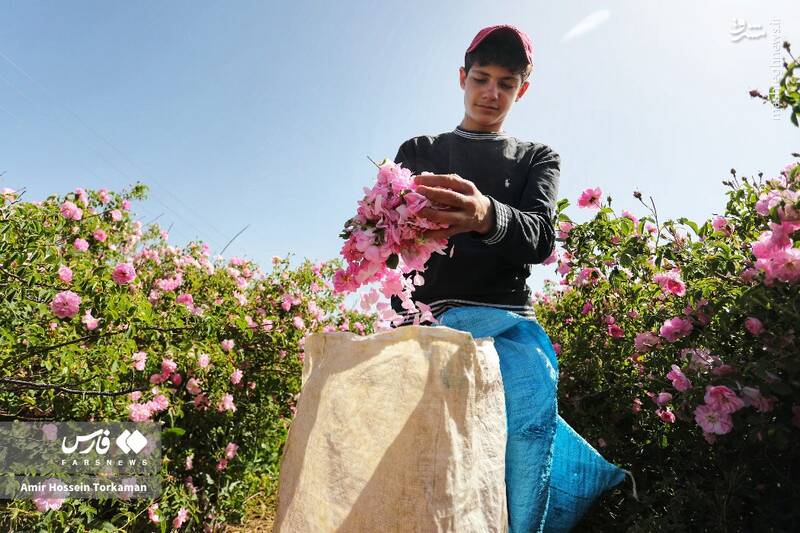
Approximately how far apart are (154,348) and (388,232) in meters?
2.32

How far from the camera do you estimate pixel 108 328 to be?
7.18 ft

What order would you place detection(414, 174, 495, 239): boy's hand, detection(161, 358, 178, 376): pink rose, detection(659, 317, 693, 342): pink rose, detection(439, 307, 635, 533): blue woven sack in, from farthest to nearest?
detection(161, 358, 178, 376): pink rose
detection(659, 317, 693, 342): pink rose
detection(439, 307, 635, 533): blue woven sack
detection(414, 174, 495, 239): boy's hand

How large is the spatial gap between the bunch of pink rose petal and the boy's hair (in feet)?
2.31

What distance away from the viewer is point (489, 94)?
161 cm

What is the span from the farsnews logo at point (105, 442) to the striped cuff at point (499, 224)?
84.8 inches

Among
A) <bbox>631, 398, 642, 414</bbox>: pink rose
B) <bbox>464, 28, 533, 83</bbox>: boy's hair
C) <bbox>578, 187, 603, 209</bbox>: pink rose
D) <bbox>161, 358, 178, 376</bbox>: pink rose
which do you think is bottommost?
<bbox>631, 398, 642, 414</bbox>: pink rose

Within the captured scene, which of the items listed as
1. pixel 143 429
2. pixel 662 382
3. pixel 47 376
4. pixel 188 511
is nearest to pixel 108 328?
pixel 47 376

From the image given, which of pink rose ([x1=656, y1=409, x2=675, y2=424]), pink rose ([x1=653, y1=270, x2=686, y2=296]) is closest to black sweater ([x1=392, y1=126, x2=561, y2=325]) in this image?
pink rose ([x1=653, y1=270, x2=686, y2=296])

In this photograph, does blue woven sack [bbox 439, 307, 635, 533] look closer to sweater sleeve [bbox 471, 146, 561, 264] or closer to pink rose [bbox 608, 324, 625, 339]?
sweater sleeve [bbox 471, 146, 561, 264]

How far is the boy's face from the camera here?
1598 millimetres

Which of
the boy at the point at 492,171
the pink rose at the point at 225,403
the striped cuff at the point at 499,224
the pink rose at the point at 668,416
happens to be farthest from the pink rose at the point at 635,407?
the pink rose at the point at 225,403

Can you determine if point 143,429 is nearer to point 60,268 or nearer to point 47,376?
point 47,376

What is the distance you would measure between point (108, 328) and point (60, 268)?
0.34 metres

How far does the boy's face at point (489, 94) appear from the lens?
5.24 feet
